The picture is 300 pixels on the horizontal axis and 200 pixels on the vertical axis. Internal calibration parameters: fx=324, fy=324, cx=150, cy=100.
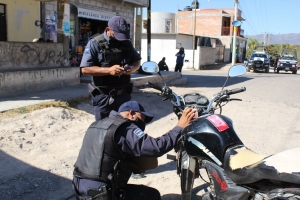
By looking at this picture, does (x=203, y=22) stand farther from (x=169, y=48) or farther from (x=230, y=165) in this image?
(x=230, y=165)

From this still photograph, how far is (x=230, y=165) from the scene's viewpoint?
6.97 ft

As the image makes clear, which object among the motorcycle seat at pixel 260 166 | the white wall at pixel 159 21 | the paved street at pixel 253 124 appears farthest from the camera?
the white wall at pixel 159 21

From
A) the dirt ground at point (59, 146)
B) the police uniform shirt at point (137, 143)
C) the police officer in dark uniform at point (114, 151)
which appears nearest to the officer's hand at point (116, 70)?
the police officer in dark uniform at point (114, 151)

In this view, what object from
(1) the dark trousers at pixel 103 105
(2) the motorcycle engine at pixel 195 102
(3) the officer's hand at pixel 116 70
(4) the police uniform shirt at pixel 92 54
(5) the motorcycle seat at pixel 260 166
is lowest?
(5) the motorcycle seat at pixel 260 166

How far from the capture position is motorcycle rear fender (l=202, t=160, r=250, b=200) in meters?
2.10

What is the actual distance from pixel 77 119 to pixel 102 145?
14.3 feet

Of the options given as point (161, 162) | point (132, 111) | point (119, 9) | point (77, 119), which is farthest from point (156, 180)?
point (119, 9)

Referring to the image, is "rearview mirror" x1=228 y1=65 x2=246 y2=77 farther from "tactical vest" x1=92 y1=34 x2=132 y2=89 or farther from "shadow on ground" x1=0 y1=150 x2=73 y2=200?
"shadow on ground" x1=0 y1=150 x2=73 y2=200

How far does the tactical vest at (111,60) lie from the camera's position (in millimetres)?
3426

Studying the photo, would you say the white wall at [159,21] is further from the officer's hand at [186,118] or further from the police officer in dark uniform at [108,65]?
the officer's hand at [186,118]

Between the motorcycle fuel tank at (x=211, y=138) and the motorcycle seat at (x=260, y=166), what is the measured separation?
0.06 m

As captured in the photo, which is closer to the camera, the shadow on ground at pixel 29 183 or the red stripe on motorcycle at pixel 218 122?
the red stripe on motorcycle at pixel 218 122

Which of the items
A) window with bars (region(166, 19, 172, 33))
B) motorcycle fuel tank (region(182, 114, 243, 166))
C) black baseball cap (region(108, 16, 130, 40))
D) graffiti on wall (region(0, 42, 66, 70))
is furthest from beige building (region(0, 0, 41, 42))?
window with bars (region(166, 19, 172, 33))

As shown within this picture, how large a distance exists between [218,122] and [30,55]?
7.12 m
